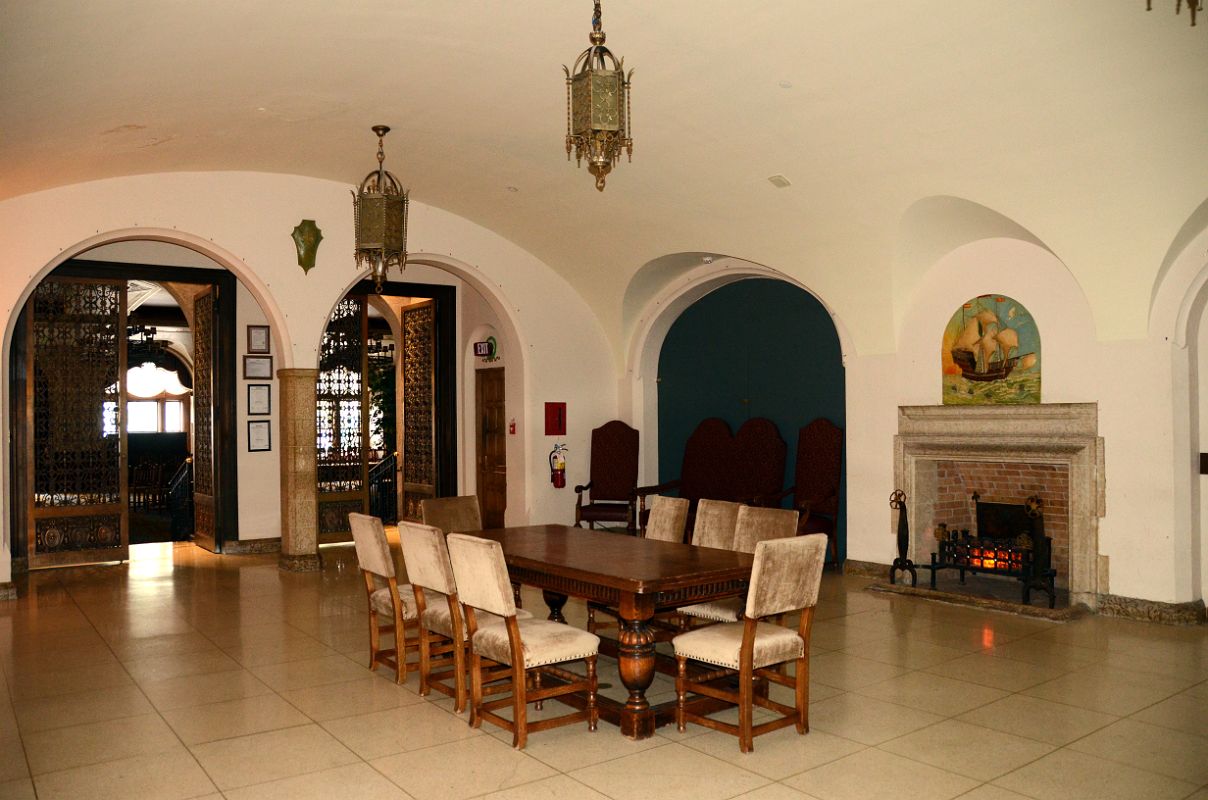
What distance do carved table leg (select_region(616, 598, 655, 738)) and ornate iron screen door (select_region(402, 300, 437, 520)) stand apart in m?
7.96

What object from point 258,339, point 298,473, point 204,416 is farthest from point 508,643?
point 204,416

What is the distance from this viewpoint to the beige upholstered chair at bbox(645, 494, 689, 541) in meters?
6.00

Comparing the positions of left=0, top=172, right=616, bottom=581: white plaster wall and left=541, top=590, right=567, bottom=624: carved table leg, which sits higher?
left=0, top=172, right=616, bottom=581: white plaster wall

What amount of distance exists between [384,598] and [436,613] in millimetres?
498

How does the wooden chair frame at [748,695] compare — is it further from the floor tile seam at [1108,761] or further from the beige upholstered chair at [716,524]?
the beige upholstered chair at [716,524]

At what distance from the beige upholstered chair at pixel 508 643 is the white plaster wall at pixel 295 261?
5.32 metres

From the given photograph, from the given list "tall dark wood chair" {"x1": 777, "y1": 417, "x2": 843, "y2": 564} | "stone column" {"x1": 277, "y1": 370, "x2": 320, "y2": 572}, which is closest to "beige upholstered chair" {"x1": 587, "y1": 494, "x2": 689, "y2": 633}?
"tall dark wood chair" {"x1": 777, "y1": 417, "x2": 843, "y2": 564}

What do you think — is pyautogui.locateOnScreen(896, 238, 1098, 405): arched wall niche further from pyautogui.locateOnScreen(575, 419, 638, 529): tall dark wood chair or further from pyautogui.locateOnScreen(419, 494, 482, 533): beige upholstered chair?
pyautogui.locateOnScreen(419, 494, 482, 533): beige upholstered chair

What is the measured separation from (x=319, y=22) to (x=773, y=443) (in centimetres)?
577

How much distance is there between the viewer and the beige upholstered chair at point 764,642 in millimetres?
4133

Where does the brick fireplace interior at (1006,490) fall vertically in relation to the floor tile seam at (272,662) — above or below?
above

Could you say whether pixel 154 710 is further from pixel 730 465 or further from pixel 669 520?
pixel 730 465

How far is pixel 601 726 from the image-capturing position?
4477mm

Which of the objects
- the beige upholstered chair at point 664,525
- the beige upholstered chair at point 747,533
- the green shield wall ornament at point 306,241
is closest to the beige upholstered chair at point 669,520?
the beige upholstered chair at point 664,525
